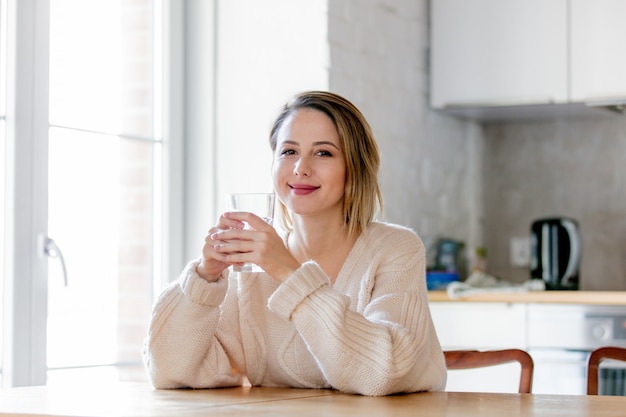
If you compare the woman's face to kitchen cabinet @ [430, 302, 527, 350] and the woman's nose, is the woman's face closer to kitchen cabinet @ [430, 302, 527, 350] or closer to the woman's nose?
the woman's nose

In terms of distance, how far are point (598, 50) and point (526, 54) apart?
242 mm

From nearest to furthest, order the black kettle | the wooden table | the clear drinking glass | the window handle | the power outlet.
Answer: the wooden table
the clear drinking glass
the window handle
the black kettle
the power outlet

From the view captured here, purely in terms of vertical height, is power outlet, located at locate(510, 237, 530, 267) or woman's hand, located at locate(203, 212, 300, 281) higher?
woman's hand, located at locate(203, 212, 300, 281)

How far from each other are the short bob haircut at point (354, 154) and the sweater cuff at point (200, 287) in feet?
1.01

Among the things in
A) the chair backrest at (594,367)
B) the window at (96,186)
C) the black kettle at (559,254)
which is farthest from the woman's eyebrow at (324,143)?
the black kettle at (559,254)

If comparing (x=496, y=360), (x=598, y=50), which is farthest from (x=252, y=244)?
(x=598, y=50)

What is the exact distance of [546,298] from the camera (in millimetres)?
3053

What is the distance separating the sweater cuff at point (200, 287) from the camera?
1.84 metres

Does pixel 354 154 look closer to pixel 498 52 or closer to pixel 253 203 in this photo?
pixel 253 203

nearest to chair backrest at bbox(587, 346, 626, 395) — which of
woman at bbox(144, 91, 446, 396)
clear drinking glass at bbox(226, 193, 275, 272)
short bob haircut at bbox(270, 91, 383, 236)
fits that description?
woman at bbox(144, 91, 446, 396)

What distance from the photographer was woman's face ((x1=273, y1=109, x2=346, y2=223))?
1985 mm

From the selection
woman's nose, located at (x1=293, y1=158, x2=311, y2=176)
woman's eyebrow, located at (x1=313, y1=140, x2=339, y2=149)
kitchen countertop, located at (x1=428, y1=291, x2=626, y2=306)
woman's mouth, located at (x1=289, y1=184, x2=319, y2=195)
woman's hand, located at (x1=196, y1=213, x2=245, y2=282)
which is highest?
woman's eyebrow, located at (x1=313, y1=140, x2=339, y2=149)

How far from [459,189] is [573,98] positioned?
65 centimetres

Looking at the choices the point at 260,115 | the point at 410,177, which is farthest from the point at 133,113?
the point at 410,177
